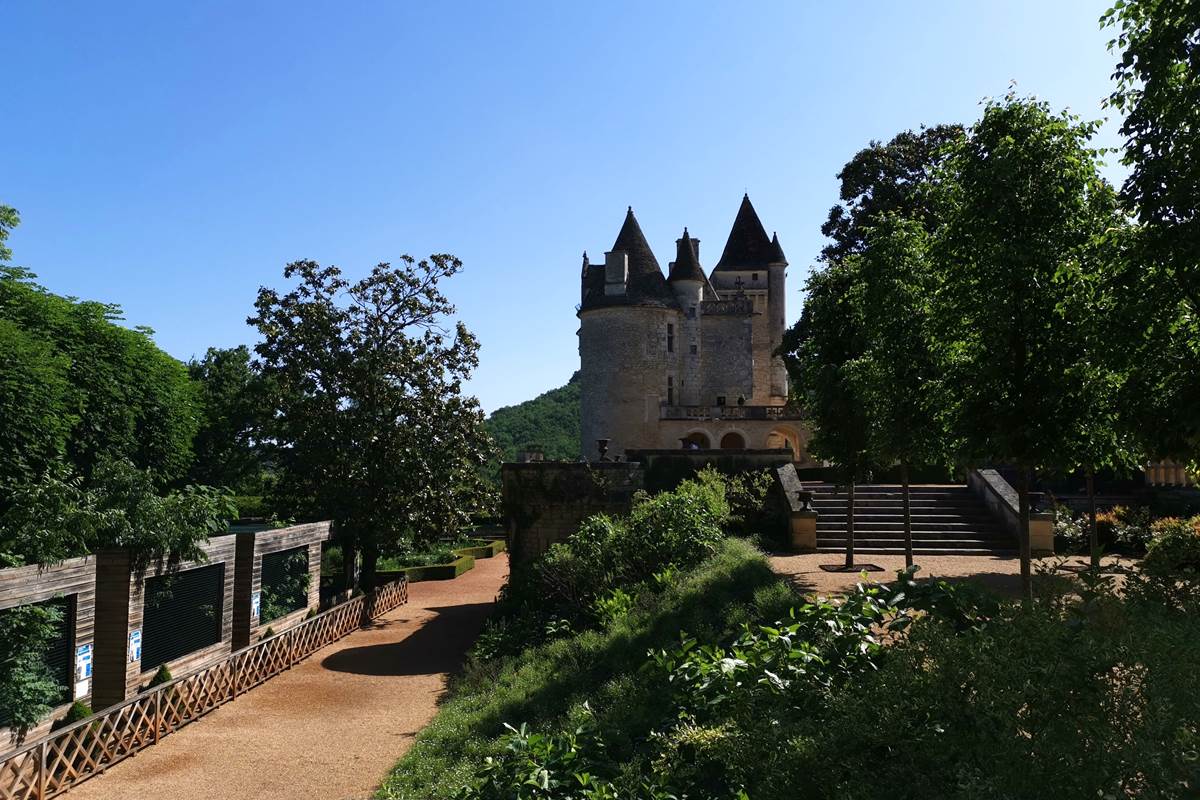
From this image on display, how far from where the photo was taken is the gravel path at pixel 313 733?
9.92 meters

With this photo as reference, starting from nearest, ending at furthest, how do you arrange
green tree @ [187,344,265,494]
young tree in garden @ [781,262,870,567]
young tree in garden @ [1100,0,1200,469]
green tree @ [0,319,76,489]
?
1. young tree in garden @ [1100,0,1200,469]
2. young tree in garden @ [781,262,870,567]
3. green tree @ [0,319,76,489]
4. green tree @ [187,344,265,494]

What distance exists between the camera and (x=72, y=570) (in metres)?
11.1

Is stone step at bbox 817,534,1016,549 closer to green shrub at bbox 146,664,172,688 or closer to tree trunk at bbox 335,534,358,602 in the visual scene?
tree trunk at bbox 335,534,358,602

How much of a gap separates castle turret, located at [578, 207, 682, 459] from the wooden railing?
24202 millimetres

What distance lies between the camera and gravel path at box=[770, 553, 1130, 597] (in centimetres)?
1404

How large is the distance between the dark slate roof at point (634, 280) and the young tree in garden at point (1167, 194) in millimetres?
33577

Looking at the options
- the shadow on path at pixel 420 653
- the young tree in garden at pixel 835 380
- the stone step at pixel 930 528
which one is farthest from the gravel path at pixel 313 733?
the stone step at pixel 930 528

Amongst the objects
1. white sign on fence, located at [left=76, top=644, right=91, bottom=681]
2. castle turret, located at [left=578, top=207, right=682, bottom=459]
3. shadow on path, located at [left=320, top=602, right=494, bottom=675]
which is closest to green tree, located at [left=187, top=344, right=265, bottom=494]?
castle turret, located at [left=578, top=207, right=682, bottom=459]

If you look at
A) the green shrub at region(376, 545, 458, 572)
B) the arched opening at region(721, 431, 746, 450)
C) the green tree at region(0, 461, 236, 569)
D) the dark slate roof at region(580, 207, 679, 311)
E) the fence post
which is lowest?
the green shrub at region(376, 545, 458, 572)

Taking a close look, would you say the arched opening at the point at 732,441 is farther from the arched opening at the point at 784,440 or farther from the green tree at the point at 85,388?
the green tree at the point at 85,388

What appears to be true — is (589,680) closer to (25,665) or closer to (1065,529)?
Result: (25,665)

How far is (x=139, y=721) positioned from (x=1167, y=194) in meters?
13.2

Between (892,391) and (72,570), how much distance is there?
11284 mm

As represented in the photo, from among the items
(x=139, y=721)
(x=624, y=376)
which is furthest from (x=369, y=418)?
(x=624, y=376)
